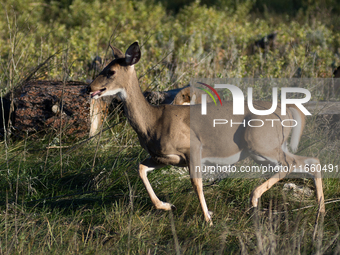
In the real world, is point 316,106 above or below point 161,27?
below

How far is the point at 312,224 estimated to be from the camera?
3.75 meters

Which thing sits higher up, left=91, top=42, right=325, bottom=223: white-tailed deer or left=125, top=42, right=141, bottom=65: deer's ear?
left=125, top=42, right=141, bottom=65: deer's ear

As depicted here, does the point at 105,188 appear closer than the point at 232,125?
No

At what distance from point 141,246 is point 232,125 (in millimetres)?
1301

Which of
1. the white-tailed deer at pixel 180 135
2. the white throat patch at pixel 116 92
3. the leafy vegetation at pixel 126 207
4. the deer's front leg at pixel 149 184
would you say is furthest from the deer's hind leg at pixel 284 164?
the white throat patch at pixel 116 92

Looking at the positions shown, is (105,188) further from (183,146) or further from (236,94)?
(236,94)

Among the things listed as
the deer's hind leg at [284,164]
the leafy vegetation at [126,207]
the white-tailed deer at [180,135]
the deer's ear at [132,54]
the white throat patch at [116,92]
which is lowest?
the leafy vegetation at [126,207]

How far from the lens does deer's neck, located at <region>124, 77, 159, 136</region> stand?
139 inches

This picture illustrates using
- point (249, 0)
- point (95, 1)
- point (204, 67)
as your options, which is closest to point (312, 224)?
point (204, 67)

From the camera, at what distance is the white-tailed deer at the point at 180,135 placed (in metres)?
3.46

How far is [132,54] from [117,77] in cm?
23

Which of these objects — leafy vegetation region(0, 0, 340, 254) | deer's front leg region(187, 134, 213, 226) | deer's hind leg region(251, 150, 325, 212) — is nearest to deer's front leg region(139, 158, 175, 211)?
leafy vegetation region(0, 0, 340, 254)

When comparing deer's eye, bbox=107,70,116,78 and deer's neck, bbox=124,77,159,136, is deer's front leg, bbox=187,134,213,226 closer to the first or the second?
Result: deer's neck, bbox=124,77,159,136

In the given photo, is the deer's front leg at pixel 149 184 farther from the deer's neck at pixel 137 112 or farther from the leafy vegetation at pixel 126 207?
the deer's neck at pixel 137 112
